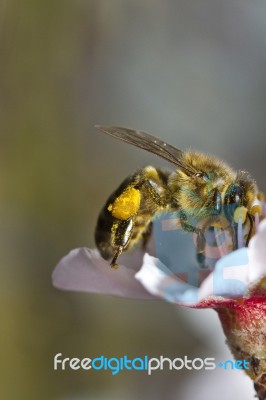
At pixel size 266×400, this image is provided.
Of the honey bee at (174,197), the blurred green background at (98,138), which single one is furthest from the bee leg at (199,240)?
the blurred green background at (98,138)

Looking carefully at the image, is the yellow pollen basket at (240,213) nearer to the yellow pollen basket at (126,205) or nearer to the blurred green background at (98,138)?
the yellow pollen basket at (126,205)

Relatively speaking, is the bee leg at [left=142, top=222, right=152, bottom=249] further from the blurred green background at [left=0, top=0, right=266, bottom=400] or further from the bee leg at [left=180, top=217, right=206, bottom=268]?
the blurred green background at [left=0, top=0, right=266, bottom=400]

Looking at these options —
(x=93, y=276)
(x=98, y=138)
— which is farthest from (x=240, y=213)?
(x=98, y=138)

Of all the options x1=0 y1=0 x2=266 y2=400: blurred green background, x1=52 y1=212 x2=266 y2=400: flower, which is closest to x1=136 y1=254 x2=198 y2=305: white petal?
x1=52 y1=212 x2=266 y2=400: flower

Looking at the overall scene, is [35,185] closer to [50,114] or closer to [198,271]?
[50,114]

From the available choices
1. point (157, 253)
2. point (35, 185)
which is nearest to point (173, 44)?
point (35, 185)

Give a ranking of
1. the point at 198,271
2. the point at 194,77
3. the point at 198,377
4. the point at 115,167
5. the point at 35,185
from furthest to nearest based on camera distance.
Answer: the point at 194,77, the point at 115,167, the point at 35,185, the point at 198,377, the point at 198,271
